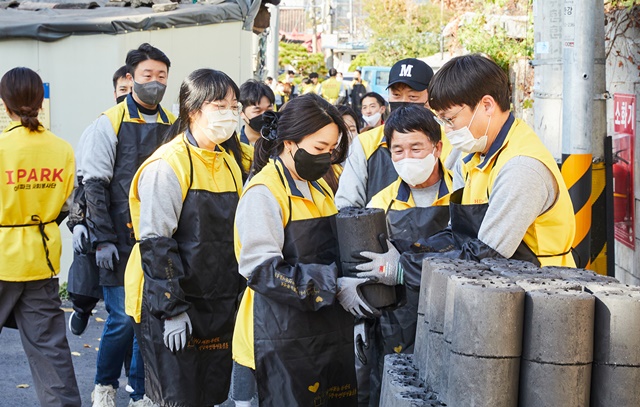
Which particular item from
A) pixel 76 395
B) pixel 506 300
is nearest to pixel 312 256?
pixel 506 300

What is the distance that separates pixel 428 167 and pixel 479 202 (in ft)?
3.32

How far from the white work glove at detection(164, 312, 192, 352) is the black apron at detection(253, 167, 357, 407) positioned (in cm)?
76

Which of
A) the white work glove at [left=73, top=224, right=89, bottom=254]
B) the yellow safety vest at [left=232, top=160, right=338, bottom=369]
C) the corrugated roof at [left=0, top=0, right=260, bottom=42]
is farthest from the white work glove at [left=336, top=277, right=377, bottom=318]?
the corrugated roof at [left=0, top=0, right=260, bottom=42]

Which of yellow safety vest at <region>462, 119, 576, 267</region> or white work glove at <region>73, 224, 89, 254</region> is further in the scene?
white work glove at <region>73, 224, 89, 254</region>

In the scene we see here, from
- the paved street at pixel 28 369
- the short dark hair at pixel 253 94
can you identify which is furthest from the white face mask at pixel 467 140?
the short dark hair at pixel 253 94

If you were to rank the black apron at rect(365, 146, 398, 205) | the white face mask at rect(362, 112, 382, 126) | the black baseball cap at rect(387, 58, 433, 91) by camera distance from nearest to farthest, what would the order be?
1. the black apron at rect(365, 146, 398, 205)
2. the black baseball cap at rect(387, 58, 433, 91)
3. the white face mask at rect(362, 112, 382, 126)

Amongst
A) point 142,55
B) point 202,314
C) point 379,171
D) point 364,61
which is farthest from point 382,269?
point 364,61

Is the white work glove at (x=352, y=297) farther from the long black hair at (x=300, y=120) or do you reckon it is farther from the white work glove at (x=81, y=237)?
the white work glove at (x=81, y=237)

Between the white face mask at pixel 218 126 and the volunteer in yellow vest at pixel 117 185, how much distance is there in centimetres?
147

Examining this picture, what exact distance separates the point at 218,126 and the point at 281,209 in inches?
44.8

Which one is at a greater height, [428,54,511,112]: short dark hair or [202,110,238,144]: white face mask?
[428,54,511,112]: short dark hair

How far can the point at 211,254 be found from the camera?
5250 millimetres

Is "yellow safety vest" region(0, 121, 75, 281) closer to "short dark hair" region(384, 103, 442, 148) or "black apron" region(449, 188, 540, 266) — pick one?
"short dark hair" region(384, 103, 442, 148)

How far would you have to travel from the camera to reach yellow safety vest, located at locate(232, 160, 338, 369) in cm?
431
